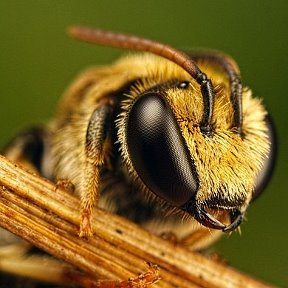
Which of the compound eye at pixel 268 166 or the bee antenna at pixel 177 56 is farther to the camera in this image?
the compound eye at pixel 268 166

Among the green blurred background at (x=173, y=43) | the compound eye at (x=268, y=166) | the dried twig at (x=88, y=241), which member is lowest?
the green blurred background at (x=173, y=43)

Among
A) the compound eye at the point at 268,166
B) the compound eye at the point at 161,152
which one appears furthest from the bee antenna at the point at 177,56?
the compound eye at the point at 268,166

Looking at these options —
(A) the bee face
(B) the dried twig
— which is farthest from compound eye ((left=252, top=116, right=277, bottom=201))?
(B) the dried twig

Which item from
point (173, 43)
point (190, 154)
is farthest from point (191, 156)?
point (173, 43)

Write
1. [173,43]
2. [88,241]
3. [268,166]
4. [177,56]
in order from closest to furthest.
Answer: [88,241] < [177,56] < [268,166] < [173,43]

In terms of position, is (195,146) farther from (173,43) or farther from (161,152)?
(173,43)

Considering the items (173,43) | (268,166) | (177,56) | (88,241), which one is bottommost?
(173,43)

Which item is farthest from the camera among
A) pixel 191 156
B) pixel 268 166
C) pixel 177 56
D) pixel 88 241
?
pixel 268 166

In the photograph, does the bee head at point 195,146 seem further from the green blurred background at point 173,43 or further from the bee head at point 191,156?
the green blurred background at point 173,43
